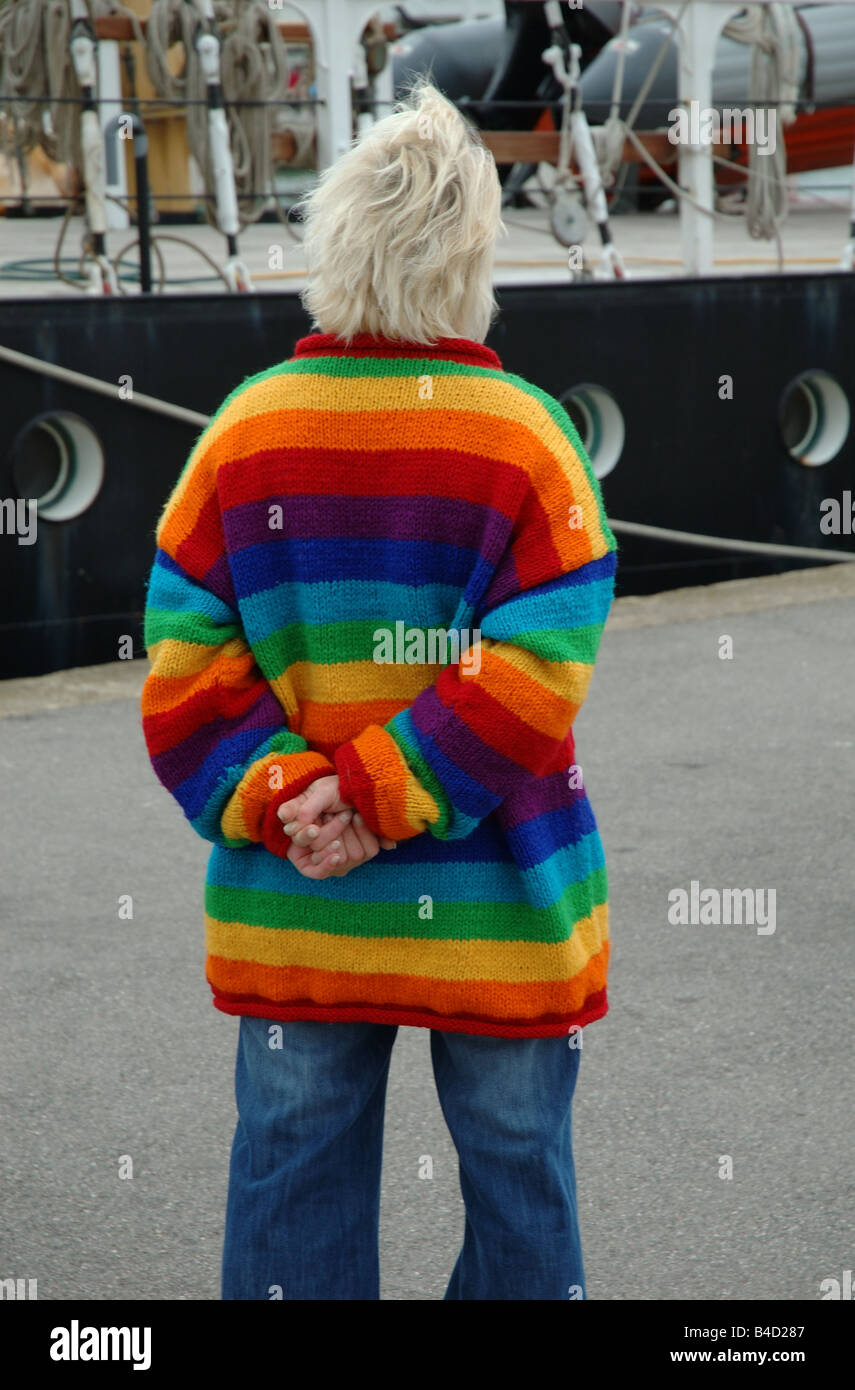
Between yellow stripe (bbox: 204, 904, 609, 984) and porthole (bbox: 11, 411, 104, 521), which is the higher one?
porthole (bbox: 11, 411, 104, 521)

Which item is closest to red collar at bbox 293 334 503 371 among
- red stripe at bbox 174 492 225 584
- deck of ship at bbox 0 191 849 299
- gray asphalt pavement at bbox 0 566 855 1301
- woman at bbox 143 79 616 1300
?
woman at bbox 143 79 616 1300

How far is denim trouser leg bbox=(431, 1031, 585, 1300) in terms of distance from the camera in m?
2.17

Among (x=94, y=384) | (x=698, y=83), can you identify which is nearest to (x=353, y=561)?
(x=94, y=384)

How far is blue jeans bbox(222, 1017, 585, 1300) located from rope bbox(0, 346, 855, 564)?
5201mm

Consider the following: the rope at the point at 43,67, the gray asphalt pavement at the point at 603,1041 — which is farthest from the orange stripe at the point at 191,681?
the rope at the point at 43,67

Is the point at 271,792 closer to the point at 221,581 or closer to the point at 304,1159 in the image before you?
the point at 221,581

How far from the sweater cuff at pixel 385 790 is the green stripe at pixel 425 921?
116mm

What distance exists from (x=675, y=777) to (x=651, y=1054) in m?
2.12

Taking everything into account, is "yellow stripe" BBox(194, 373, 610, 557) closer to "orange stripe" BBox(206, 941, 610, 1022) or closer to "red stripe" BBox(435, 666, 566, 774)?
"red stripe" BBox(435, 666, 566, 774)

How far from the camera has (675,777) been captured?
5.83 m

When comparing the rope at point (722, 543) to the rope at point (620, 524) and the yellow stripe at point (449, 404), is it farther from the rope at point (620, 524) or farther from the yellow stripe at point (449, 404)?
the yellow stripe at point (449, 404)

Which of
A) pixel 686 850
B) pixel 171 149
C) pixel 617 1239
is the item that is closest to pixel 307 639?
pixel 617 1239

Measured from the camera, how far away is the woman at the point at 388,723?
2082 mm

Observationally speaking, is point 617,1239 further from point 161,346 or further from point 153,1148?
point 161,346
